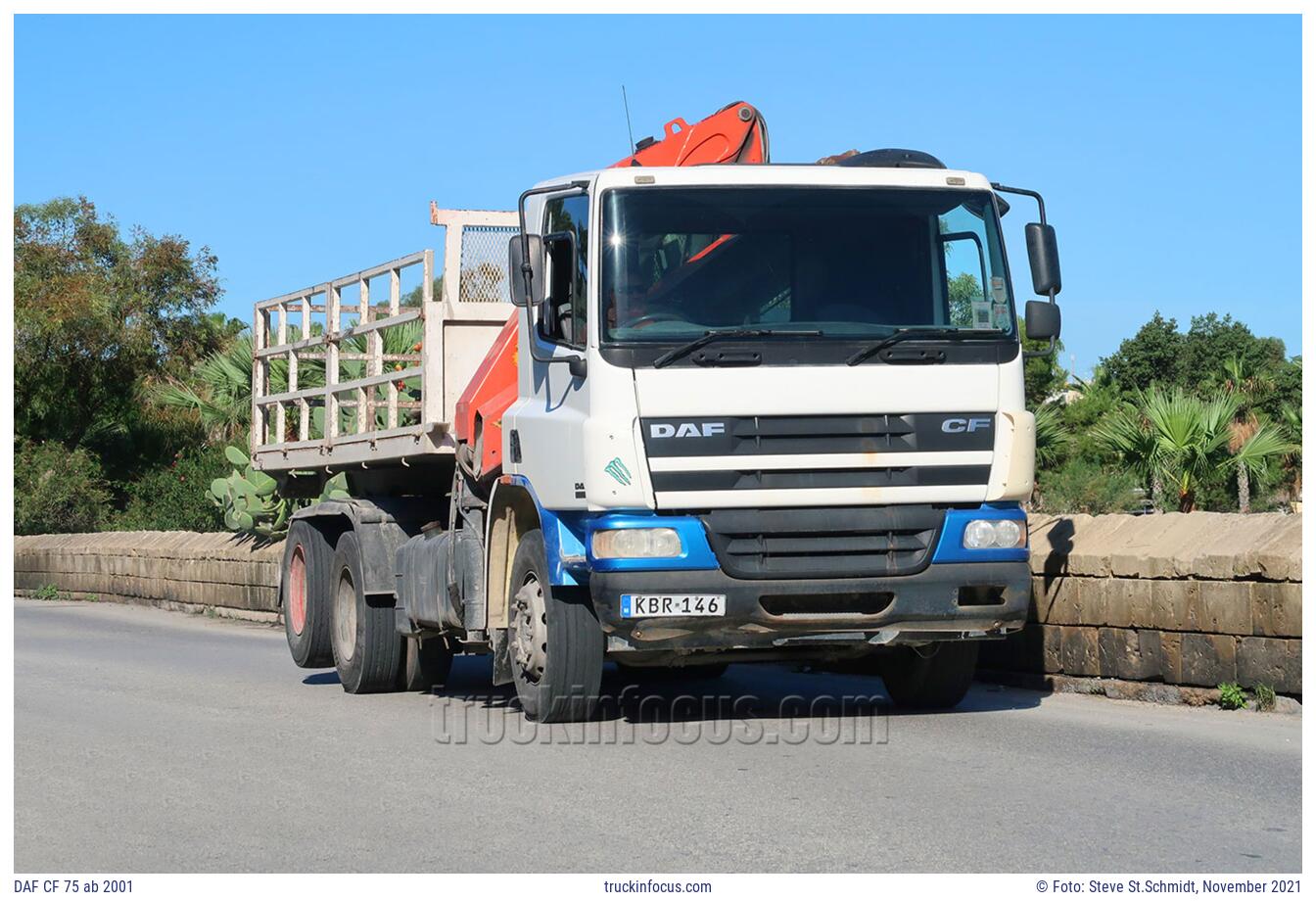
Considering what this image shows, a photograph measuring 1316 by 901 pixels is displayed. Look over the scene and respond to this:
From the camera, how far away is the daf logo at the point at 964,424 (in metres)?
9.64

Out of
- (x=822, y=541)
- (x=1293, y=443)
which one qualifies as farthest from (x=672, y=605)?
(x=1293, y=443)

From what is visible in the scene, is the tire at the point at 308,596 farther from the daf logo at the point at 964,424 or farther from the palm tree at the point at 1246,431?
the palm tree at the point at 1246,431

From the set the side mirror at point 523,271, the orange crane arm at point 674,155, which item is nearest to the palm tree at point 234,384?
the orange crane arm at point 674,155

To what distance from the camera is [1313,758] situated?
27.8 ft

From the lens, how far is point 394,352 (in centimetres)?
1267

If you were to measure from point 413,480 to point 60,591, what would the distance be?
1891 cm

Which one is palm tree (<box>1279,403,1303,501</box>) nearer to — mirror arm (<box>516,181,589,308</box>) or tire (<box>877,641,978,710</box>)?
tire (<box>877,641,978,710</box>)

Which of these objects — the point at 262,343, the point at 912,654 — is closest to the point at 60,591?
the point at 262,343

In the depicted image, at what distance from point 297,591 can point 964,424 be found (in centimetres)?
666

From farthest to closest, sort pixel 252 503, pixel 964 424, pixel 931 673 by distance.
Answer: pixel 252 503, pixel 931 673, pixel 964 424

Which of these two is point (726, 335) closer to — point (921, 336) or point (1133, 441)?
point (921, 336)

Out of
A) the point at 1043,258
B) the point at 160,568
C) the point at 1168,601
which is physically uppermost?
the point at 1043,258

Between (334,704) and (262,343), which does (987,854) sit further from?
(262,343)

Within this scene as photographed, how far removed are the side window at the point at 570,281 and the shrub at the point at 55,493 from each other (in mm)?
28414
